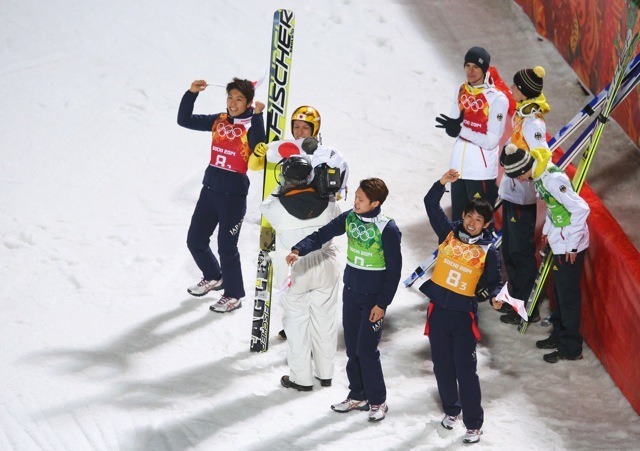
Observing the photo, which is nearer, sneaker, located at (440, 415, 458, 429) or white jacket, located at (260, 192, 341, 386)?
sneaker, located at (440, 415, 458, 429)

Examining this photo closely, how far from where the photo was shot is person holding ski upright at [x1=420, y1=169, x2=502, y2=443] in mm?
6125

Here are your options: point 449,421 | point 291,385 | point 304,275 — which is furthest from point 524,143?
point 291,385

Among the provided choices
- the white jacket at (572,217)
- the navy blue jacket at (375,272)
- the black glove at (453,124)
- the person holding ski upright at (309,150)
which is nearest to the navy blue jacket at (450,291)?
the navy blue jacket at (375,272)

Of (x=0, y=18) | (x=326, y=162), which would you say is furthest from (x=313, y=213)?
(x=0, y=18)

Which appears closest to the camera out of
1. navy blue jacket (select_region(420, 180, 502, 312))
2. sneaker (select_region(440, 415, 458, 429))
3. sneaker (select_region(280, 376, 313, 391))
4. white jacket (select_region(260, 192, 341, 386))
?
navy blue jacket (select_region(420, 180, 502, 312))

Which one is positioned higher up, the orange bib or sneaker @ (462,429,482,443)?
the orange bib

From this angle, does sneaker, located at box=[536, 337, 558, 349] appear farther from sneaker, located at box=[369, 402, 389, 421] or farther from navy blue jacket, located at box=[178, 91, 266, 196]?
navy blue jacket, located at box=[178, 91, 266, 196]

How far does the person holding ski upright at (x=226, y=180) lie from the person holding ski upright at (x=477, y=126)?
59.6 inches

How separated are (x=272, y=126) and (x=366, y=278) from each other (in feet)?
4.64

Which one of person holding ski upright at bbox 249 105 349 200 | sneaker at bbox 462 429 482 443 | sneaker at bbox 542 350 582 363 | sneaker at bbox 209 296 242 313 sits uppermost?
person holding ski upright at bbox 249 105 349 200

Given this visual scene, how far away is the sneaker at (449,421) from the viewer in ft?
21.3

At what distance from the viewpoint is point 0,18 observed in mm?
11852

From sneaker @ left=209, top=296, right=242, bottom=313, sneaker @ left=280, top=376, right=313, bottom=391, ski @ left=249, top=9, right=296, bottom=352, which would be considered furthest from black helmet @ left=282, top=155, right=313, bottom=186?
sneaker @ left=209, top=296, right=242, bottom=313

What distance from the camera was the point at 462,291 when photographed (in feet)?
20.2
